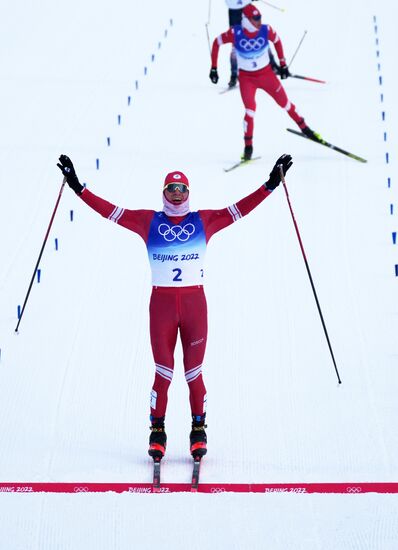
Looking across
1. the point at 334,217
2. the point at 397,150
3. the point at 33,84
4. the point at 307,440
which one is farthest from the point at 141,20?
the point at 307,440

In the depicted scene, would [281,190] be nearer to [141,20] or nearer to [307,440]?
[307,440]

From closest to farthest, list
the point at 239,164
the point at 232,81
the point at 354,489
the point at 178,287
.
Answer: the point at 354,489
the point at 178,287
the point at 239,164
the point at 232,81

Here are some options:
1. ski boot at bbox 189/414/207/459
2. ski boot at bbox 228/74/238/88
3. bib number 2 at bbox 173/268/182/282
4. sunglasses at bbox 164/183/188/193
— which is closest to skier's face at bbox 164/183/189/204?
sunglasses at bbox 164/183/188/193

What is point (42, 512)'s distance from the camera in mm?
5016

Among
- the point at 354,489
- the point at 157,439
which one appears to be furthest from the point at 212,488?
the point at 354,489

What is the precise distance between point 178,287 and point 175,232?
265 millimetres

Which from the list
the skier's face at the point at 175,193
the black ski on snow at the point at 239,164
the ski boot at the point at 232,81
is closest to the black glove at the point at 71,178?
the skier's face at the point at 175,193

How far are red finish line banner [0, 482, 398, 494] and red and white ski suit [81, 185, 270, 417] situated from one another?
17.3 inches

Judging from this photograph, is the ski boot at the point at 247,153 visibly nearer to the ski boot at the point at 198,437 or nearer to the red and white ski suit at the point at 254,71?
the red and white ski suit at the point at 254,71

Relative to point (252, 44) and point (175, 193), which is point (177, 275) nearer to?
point (175, 193)

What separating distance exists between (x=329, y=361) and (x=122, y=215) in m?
1.69

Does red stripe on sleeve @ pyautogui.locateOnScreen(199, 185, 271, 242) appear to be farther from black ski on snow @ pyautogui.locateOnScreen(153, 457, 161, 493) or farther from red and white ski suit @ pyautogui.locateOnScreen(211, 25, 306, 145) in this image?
red and white ski suit @ pyautogui.locateOnScreen(211, 25, 306, 145)

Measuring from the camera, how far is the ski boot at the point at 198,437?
5512 millimetres

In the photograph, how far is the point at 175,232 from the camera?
552cm
